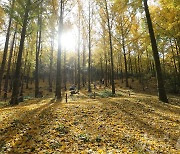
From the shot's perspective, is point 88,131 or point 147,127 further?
point 147,127

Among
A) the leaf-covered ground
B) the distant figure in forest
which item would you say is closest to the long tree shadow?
the leaf-covered ground

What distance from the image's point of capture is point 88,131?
6270 millimetres

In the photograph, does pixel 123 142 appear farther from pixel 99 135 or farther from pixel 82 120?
pixel 82 120

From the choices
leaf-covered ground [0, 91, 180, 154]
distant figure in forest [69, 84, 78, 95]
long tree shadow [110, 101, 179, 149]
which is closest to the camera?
leaf-covered ground [0, 91, 180, 154]

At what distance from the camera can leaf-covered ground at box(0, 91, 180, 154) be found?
5086 mm

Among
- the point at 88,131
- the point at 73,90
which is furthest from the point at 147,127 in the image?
the point at 73,90

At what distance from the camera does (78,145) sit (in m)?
5.22

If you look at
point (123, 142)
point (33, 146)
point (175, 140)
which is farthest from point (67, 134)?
point (175, 140)

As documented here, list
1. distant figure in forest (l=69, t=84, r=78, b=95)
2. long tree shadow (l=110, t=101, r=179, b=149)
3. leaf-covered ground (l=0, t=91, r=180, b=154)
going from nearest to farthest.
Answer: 1. leaf-covered ground (l=0, t=91, r=180, b=154)
2. long tree shadow (l=110, t=101, r=179, b=149)
3. distant figure in forest (l=69, t=84, r=78, b=95)

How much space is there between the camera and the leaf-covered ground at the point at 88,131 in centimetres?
509

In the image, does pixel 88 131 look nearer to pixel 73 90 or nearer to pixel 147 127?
pixel 147 127

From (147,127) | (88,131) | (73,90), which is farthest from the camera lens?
(73,90)

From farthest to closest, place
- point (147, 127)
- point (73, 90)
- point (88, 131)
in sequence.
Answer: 1. point (73, 90)
2. point (147, 127)
3. point (88, 131)

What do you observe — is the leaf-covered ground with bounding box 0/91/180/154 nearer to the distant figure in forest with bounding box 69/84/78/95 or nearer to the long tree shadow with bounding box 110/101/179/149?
the long tree shadow with bounding box 110/101/179/149
